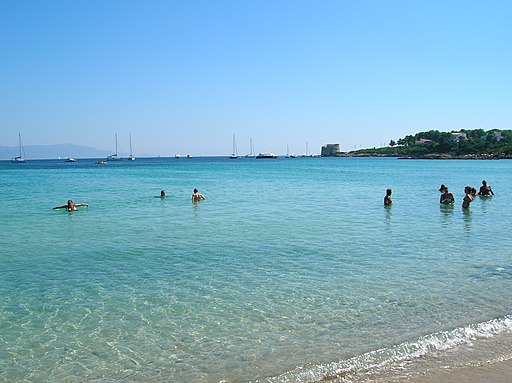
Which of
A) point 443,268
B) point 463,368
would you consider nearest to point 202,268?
point 443,268

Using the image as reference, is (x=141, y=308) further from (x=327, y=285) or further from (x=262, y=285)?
(x=327, y=285)

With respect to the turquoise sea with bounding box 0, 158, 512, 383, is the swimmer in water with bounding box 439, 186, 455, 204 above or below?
above

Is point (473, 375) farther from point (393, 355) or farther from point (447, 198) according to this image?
point (447, 198)

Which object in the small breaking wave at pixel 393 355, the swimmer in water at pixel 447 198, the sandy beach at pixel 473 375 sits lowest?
the small breaking wave at pixel 393 355

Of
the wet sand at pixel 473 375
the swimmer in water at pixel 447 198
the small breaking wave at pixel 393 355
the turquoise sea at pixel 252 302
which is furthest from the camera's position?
the swimmer in water at pixel 447 198

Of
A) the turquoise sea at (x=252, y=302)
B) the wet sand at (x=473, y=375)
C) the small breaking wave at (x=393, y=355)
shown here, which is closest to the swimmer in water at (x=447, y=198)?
the turquoise sea at (x=252, y=302)

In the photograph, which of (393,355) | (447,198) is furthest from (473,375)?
(447,198)

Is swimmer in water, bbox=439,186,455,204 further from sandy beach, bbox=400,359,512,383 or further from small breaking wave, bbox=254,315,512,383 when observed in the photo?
sandy beach, bbox=400,359,512,383

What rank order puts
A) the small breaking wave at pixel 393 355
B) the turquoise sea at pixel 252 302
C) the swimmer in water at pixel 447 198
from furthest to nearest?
the swimmer in water at pixel 447 198, the turquoise sea at pixel 252 302, the small breaking wave at pixel 393 355

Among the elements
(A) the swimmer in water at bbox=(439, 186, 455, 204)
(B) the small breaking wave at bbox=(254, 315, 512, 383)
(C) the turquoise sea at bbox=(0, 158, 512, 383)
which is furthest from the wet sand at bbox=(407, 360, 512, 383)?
(A) the swimmer in water at bbox=(439, 186, 455, 204)

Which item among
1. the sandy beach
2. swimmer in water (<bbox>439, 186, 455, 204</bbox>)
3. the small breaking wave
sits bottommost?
the small breaking wave

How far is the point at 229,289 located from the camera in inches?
438

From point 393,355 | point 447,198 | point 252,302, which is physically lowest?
point 393,355

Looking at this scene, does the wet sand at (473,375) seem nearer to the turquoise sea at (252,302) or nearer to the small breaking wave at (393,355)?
the turquoise sea at (252,302)
